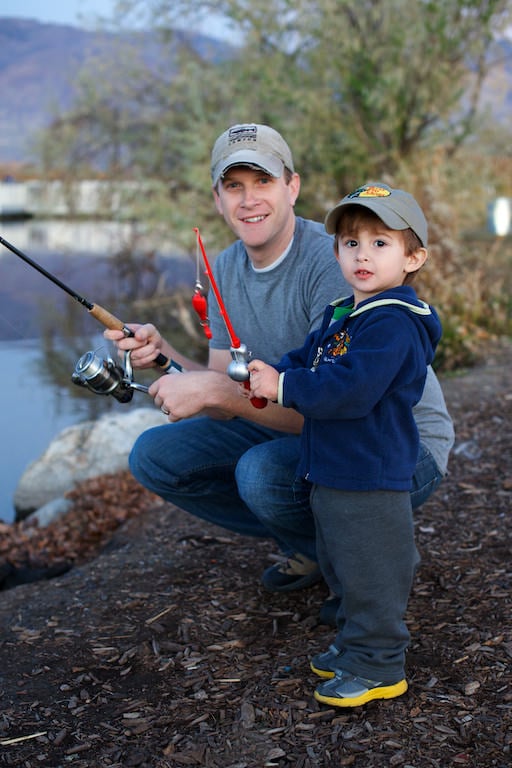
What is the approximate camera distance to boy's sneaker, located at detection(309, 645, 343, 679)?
99.4 inches

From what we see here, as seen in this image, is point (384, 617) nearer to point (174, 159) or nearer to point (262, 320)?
point (262, 320)

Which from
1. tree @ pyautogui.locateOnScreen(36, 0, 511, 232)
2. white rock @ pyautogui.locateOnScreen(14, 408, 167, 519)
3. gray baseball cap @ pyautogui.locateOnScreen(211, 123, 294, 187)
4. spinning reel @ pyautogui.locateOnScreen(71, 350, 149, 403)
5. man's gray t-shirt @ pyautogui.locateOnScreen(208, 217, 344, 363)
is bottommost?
white rock @ pyautogui.locateOnScreen(14, 408, 167, 519)

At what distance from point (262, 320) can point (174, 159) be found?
9.52 meters

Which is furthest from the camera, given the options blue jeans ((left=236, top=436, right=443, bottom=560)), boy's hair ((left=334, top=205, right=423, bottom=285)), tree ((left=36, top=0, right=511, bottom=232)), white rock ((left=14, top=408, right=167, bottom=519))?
tree ((left=36, top=0, right=511, bottom=232))

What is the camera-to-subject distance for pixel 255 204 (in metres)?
2.94

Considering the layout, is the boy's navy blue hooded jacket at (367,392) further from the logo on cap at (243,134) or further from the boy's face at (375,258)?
the logo on cap at (243,134)

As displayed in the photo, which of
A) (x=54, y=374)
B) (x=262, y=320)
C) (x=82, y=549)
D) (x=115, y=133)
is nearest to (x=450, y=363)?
(x=82, y=549)

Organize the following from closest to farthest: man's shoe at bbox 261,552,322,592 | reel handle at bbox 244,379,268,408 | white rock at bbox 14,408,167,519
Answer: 1. reel handle at bbox 244,379,268,408
2. man's shoe at bbox 261,552,322,592
3. white rock at bbox 14,408,167,519

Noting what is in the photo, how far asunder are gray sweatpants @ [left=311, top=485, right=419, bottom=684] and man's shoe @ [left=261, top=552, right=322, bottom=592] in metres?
0.70

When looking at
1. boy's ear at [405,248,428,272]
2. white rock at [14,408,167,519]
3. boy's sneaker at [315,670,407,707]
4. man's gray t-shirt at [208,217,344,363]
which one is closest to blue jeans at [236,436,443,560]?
man's gray t-shirt at [208,217,344,363]

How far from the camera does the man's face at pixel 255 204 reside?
2945 millimetres

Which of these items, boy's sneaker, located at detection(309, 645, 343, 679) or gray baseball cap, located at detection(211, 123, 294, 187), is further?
gray baseball cap, located at detection(211, 123, 294, 187)

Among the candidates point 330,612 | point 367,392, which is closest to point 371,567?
point 367,392

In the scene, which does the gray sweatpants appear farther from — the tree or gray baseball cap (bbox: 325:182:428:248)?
the tree
